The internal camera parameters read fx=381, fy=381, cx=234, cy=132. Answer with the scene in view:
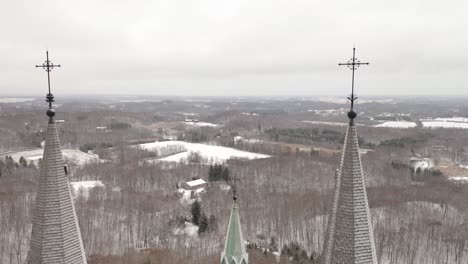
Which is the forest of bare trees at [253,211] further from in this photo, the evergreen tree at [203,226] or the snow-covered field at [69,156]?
the snow-covered field at [69,156]

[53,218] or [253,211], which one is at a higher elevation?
[53,218]

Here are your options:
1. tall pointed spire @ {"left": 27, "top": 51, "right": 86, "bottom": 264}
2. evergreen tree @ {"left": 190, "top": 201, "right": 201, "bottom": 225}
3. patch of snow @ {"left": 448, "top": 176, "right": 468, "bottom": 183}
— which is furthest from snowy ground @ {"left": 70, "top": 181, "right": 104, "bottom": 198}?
patch of snow @ {"left": 448, "top": 176, "right": 468, "bottom": 183}

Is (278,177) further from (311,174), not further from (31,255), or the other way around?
(31,255)

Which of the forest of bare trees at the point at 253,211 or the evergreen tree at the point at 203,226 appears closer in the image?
the forest of bare trees at the point at 253,211

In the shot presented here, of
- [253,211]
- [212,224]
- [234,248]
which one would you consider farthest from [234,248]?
[253,211]

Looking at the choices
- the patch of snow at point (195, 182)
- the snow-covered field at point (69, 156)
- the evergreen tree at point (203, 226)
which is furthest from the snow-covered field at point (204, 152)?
the evergreen tree at point (203, 226)

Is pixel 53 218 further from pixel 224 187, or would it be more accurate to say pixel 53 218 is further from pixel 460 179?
pixel 460 179

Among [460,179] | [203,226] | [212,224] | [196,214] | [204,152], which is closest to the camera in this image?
[203,226]
